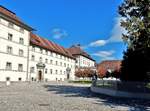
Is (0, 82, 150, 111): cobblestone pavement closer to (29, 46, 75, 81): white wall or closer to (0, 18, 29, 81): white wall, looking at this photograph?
(0, 18, 29, 81): white wall

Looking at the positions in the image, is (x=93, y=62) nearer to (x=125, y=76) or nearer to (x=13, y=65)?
(x=13, y=65)

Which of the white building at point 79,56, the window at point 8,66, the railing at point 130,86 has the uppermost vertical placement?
the white building at point 79,56

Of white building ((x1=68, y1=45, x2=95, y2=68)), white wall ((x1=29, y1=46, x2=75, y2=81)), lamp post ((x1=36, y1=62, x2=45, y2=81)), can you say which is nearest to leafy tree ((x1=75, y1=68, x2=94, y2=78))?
white wall ((x1=29, y1=46, x2=75, y2=81))

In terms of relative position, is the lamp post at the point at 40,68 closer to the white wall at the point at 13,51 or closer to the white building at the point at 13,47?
the white building at the point at 13,47

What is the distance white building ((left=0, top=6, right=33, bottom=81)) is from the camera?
48.3 metres

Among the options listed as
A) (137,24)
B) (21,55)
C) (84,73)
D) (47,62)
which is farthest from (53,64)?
(137,24)

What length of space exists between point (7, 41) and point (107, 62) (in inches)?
3517

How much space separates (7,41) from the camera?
49.9 meters

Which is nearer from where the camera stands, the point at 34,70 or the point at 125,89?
the point at 125,89

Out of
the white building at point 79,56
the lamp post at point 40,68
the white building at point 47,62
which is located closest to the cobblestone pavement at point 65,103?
the white building at point 47,62

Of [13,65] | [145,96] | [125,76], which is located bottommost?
[145,96]

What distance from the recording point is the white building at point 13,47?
1902 inches

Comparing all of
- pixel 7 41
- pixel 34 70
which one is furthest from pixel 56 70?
pixel 7 41

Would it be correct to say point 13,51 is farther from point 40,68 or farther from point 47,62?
point 47,62
